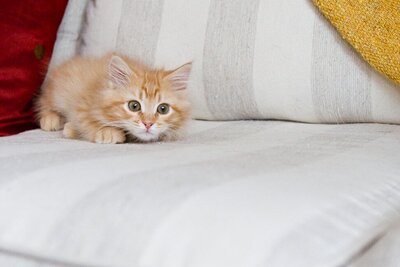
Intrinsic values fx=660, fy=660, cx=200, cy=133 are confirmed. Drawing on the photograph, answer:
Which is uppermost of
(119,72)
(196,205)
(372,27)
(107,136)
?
(372,27)

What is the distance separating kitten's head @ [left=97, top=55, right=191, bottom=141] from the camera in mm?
1529

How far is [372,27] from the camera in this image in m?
1.46

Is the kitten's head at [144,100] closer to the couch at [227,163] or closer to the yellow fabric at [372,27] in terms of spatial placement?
the couch at [227,163]

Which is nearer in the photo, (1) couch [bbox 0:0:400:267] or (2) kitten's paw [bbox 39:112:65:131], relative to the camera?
(1) couch [bbox 0:0:400:267]

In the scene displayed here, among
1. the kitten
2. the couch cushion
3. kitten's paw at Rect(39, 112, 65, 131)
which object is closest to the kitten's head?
Answer: the kitten

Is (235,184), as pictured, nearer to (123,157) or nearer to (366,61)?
(123,157)

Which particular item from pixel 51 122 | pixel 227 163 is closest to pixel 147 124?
pixel 51 122

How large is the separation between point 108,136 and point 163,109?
7.1 inches

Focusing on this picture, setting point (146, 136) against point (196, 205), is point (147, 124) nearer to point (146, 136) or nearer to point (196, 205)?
point (146, 136)

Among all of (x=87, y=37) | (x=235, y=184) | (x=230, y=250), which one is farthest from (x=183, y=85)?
(x=230, y=250)

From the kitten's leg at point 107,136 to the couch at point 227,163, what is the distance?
7 cm

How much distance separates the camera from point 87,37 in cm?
183

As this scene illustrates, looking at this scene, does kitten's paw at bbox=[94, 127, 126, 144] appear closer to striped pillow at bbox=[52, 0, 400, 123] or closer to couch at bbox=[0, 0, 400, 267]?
couch at bbox=[0, 0, 400, 267]

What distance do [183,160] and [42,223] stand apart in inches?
11.4
